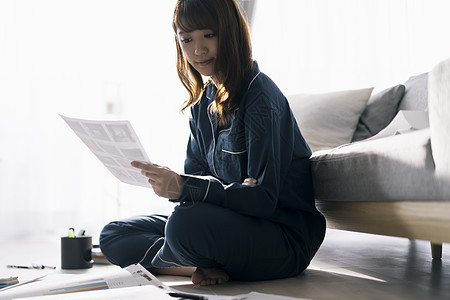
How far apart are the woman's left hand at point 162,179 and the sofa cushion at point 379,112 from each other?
57.8 inches

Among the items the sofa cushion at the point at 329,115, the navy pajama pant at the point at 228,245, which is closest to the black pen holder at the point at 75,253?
the navy pajama pant at the point at 228,245

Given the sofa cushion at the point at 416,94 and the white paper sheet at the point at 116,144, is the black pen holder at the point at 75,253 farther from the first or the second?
the sofa cushion at the point at 416,94

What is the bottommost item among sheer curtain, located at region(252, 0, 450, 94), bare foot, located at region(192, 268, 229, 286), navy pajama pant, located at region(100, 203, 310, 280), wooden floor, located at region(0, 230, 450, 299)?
wooden floor, located at region(0, 230, 450, 299)

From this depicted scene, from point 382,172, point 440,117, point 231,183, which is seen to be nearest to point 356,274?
point 382,172

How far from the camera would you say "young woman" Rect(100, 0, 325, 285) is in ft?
4.66

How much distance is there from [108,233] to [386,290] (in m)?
0.95

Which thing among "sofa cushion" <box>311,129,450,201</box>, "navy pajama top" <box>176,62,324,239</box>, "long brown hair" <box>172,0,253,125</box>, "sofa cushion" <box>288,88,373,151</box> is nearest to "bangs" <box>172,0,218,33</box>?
"long brown hair" <box>172,0,253,125</box>

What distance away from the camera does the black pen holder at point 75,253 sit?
2018 millimetres

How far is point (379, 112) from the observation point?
2.60m

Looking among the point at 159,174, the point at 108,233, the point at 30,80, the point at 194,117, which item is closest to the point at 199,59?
the point at 194,117

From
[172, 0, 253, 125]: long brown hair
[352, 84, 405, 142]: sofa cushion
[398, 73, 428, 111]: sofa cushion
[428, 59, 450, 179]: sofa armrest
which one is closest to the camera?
[428, 59, 450, 179]: sofa armrest

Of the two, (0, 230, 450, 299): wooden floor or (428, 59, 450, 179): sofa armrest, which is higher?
(428, 59, 450, 179): sofa armrest

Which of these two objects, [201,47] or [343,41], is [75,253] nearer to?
[201,47]

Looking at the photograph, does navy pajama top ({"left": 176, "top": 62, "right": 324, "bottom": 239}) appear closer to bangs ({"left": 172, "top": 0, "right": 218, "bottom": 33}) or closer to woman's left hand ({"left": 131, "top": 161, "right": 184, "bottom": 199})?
woman's left hand ({"left": 131, "top": 161, "right": 184, "bottom": 199})
